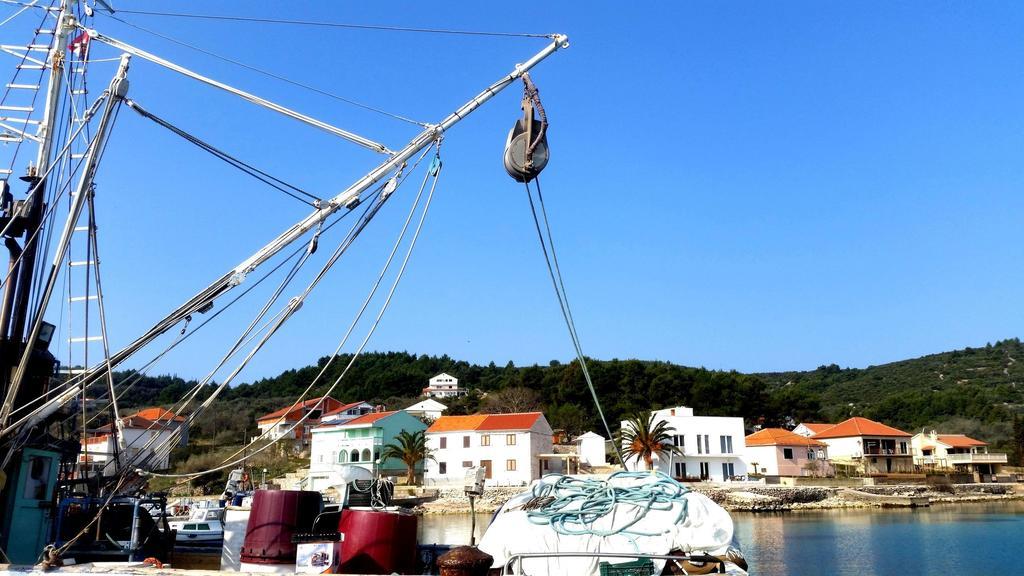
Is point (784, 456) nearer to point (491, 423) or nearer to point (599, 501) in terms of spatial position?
point (491, 423)

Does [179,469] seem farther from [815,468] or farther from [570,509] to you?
[570,509]

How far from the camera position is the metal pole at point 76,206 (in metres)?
14.8

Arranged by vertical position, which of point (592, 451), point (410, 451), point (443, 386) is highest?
point (443, 386)

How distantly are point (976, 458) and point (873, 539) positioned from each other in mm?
49310

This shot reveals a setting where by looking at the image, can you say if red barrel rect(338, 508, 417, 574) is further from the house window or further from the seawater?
the house window

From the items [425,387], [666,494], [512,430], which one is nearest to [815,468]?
[512,430]

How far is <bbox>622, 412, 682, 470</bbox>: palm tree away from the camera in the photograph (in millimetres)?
66312

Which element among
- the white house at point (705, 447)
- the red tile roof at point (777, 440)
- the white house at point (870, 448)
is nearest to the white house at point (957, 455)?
the white house at point (870, 448)

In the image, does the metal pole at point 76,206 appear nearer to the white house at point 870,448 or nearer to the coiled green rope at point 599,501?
the coiled green rope at point 599,501

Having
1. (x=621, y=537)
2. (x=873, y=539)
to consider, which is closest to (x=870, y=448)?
(x=873, y=539)

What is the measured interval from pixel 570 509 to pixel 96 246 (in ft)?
44.5

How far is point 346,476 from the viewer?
53.1 ft

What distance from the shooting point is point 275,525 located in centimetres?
1400

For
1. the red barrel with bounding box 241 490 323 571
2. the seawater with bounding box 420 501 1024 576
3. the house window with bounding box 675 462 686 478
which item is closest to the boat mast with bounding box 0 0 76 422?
the red barrel with bounding box 241 490 323 571
